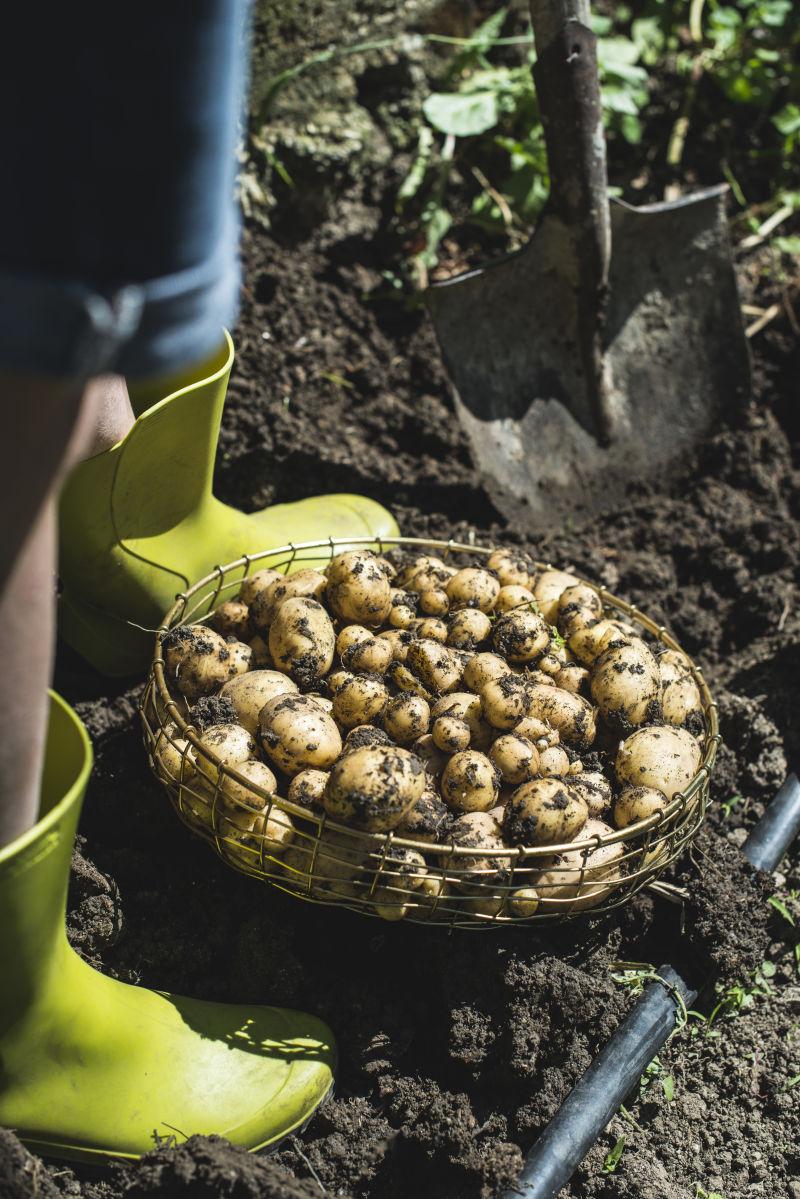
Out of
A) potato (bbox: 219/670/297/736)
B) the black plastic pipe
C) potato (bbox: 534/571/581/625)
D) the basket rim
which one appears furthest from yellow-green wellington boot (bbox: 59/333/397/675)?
the black plastic pipe

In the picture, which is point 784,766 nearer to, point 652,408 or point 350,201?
point 652,408

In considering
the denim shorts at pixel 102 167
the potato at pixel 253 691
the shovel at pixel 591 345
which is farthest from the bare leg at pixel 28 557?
the shovel at pixel 591 345

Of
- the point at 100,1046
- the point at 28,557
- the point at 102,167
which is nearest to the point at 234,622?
the point at 100,1046

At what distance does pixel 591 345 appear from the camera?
2262mm

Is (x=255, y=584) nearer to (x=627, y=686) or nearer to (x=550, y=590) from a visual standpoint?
(x=550, y=590)

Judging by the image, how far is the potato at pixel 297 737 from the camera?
139 centimetres

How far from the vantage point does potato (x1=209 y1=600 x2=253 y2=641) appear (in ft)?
5.46

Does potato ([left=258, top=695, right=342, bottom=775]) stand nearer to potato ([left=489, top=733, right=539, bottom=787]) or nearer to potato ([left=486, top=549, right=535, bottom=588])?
potato ([left=489, top=733, right=539, bottom=787])

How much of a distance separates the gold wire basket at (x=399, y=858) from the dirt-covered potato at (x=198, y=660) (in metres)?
0.06

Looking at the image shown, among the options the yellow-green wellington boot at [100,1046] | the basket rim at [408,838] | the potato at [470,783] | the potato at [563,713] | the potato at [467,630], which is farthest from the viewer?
the potato at [467,630]

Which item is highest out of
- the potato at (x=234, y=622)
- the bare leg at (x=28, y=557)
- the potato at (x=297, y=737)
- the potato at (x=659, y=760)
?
the bare leg at (x=28, y=557)

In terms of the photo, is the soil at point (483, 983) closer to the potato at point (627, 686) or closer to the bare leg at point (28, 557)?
the potato at point (627, 686)

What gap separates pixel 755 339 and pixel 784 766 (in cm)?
122

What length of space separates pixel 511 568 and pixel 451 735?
0.40m
